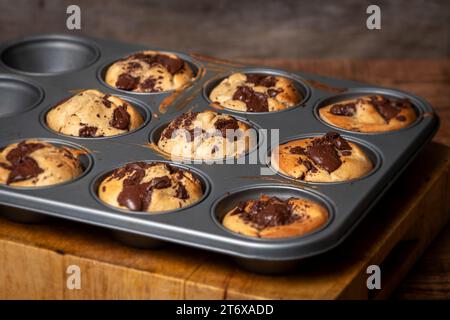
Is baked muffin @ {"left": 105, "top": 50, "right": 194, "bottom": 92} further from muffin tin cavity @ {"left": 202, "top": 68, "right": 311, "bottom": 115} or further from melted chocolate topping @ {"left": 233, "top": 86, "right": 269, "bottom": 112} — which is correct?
melted chocolate topping @ {"left": 233, "top": 86, "right": 269, "bottom": 112}

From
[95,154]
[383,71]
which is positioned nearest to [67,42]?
[95,154]

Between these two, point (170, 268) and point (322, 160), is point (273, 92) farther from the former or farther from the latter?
point (170, 268)

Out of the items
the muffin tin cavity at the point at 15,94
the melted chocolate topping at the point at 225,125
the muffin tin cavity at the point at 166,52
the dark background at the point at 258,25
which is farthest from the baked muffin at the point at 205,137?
the dark background at the point at 258,25

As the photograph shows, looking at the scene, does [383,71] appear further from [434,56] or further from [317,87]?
[434,56]

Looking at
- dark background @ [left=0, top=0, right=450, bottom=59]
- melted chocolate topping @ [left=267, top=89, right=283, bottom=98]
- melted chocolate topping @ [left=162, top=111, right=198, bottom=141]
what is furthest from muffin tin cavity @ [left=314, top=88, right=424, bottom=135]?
dark background @ [left=0, top=0, right=450, bottom=59]

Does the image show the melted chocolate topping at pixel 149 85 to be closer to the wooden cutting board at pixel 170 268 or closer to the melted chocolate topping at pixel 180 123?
the melted chocolate topping at pixel 180 123

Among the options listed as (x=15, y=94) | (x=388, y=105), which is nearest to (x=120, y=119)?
(x=15, y=94)
